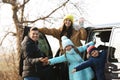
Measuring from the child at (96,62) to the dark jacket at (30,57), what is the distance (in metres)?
0.65

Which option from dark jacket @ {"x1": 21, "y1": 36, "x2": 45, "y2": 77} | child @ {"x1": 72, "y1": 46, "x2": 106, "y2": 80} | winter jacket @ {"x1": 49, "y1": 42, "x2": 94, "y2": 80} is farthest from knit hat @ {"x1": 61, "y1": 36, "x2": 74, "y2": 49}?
dark jacket @ {"x1": 21, "y1": 36, "x2": 45, "y2": 77}

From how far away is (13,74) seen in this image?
2166 centimetres

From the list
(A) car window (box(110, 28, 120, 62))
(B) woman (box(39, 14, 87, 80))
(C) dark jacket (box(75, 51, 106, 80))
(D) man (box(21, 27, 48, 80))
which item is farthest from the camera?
(B) woman (box(39, 14, 87, 80))

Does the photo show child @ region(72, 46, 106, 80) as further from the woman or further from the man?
the man

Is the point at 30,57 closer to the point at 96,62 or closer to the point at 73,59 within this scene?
the point at 73,59

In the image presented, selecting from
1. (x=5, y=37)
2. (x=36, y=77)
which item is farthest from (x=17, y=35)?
(x=36, y=77)

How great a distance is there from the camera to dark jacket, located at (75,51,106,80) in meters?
7.02

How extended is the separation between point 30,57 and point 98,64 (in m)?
1.13

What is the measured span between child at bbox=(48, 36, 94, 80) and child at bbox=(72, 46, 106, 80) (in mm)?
195

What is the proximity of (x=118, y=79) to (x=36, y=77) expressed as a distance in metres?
1.44

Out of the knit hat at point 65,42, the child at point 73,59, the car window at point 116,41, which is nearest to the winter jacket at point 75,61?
the child at point 73,59

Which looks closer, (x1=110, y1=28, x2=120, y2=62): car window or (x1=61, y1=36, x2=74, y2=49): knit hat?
(x1=110, y1=28, x2=120, y2=62): car window

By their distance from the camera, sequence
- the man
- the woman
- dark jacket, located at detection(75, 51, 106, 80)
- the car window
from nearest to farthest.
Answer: the car window < dark jacket, located at detection(75, 51, 106, 80) < the man < the woman

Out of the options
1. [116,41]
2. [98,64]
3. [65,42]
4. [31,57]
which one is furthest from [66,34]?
[116,41]
